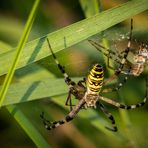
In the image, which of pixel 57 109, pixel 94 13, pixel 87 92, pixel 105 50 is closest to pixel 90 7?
pixel 94 13

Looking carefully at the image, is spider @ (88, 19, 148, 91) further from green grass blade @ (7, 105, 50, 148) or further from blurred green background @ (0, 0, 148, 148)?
green grass blade @ (7, 105, 50, 148)

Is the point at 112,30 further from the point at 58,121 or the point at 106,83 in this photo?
the point at 58,121

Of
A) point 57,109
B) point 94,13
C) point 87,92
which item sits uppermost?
point 94,13

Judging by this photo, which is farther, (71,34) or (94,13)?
(94,13)

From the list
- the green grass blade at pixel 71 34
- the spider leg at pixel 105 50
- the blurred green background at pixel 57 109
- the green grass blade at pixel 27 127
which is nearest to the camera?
the green grass blade at pixel 71 34

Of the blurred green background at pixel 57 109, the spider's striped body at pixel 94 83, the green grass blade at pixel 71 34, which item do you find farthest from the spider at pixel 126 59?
the green grass blade at pixel 71 34

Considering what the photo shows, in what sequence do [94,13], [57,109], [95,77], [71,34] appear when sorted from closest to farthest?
[71,34] < [95,77] < [94,13] < [57,109]

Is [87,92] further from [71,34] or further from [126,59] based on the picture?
[71,34]

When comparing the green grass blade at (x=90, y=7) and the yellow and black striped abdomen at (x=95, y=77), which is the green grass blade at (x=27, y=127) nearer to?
the yellow and black striped abdomen at (x=95, y=77)

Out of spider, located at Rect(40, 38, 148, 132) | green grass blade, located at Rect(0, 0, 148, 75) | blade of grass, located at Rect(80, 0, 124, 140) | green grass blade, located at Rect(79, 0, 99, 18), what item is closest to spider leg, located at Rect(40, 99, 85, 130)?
spider, located at Rect(40, 38, 148, 132)

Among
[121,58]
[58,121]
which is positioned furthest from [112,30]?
[58,121]
